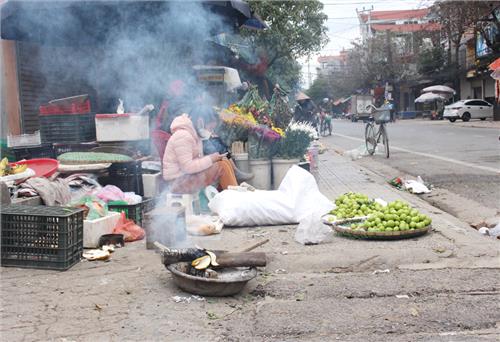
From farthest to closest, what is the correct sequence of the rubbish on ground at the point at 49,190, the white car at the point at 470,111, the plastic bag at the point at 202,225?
1. the white car at the point at 470,111
2. the plastic bag at the point at 202,225
3. the rubbish on ground at the point at 49,190

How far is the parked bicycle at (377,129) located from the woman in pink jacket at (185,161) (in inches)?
318

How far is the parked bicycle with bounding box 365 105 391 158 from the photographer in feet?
44.6

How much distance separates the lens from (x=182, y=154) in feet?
20.2

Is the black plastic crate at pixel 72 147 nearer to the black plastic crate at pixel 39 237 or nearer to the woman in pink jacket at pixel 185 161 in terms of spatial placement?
Result: the woman in pink jacket at pixel 185 161

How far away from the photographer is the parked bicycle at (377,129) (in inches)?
535

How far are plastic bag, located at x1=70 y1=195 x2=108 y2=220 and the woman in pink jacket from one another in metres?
0.92

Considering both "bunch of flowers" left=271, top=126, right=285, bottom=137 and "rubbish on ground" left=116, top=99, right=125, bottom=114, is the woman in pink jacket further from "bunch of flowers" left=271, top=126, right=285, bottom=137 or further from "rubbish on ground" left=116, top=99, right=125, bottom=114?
Answer: "rubbish on ground" left=116, top=99, right=125, bottom=114

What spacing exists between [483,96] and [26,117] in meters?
39.1

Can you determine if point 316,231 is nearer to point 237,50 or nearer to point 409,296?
point 409,296

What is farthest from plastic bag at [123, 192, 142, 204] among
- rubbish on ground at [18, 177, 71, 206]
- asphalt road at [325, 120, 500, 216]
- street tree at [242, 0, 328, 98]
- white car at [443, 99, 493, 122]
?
white car at [443, 99, 493, 122]

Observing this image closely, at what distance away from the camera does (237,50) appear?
1340 centimetres

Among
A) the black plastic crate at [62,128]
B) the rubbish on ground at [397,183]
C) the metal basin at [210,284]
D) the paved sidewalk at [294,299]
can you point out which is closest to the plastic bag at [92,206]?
the paved sidewalk at [294,299]

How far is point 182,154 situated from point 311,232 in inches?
73.5

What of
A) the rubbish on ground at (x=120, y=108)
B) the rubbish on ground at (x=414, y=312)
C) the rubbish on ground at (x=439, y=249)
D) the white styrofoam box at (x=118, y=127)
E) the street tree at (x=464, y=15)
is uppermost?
the street tree at (x=464, y=15)
